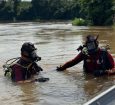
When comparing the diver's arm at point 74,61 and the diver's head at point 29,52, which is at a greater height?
the diver's head at point 29,52

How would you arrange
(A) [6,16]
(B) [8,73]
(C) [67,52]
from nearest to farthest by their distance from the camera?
(B) [8,73]
(C) [67,52]
(A) [6,16]

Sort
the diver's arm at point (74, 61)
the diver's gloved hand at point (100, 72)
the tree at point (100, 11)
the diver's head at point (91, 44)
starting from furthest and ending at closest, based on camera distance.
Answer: the tree at point (100, 11), the diver's arm at point (74, 61), the diver's gloved hand at point (100, 72), the diver's head at point (91, 44)

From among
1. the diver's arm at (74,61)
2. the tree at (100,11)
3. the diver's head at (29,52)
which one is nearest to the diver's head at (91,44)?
the diver's arm at (74,61)

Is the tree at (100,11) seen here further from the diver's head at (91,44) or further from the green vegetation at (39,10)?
the diver's head at (91,44)

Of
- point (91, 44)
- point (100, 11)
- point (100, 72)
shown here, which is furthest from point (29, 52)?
point (100, 11)

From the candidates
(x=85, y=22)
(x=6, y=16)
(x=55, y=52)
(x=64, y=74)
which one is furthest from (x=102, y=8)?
(x=6, y=16)

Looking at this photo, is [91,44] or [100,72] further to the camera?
[100,72]

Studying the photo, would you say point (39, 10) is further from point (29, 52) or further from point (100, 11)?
point (29, 52)

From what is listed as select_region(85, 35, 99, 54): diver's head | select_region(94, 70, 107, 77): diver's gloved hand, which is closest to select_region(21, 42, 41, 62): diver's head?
select_region(85, 35, 99, 54): diver's head

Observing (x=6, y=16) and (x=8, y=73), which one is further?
(x=6, y=16)

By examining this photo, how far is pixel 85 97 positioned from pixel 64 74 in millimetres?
2757

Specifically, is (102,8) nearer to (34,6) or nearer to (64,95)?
(64,95)

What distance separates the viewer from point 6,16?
305 feet

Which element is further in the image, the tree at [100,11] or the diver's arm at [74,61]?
the tree at [100,11]
